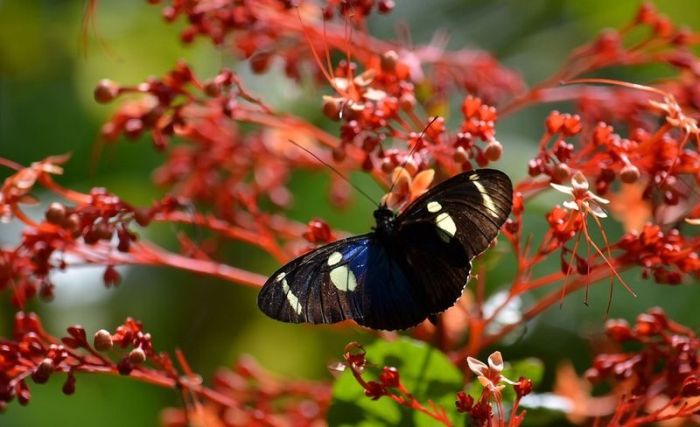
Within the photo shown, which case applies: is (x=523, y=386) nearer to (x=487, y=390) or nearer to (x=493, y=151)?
(x=487, y=390)

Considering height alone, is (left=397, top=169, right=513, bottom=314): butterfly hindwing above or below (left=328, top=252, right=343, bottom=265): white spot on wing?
above

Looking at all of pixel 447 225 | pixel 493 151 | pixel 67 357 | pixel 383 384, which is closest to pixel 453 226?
pixel 447 225

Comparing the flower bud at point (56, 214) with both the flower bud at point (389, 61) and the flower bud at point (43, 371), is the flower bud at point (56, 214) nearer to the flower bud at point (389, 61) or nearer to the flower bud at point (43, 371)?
the flower bud at point (43, 371)

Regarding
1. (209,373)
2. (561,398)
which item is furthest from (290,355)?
(561,398)

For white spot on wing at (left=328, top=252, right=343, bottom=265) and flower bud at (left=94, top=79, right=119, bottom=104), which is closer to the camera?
white spot on wing at (left=328, top=252, right=343, bottom=265)

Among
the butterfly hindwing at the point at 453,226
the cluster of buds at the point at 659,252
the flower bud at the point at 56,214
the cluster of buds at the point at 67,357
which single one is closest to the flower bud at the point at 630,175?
the cluster of buds at the point at 659,252

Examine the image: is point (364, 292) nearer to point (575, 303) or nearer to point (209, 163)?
point (209, 163)

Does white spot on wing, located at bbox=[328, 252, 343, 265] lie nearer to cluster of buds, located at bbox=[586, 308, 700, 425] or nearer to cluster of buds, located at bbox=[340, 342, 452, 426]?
cluster of buds, located at bbox=[340, 342, 452, 426]

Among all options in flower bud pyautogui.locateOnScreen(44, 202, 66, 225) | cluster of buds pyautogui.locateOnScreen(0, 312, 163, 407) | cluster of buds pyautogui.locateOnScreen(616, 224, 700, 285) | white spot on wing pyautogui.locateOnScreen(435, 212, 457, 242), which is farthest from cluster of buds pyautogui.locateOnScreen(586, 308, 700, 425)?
flower bud pyautogui.locateOnScreen(44, 202, 66, 225)
